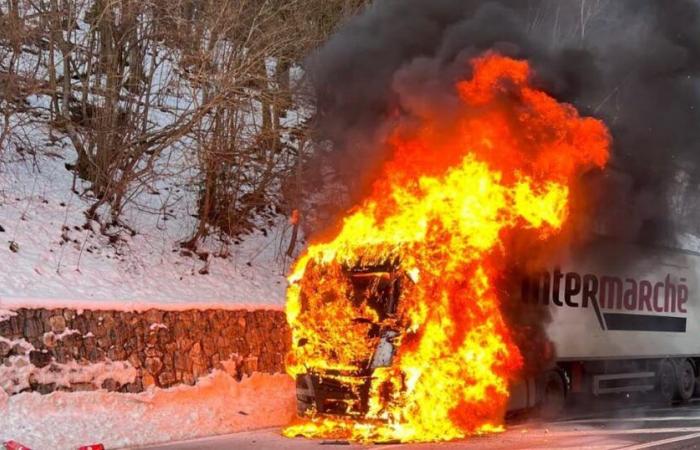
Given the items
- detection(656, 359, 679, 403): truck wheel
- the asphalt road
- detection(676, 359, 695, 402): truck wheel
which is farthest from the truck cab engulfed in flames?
detection(676, 359, 695, 402): truck wheel

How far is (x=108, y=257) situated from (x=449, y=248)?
6.70 metres

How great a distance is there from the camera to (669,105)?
13984 mm

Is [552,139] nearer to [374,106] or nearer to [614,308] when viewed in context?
[374,106]

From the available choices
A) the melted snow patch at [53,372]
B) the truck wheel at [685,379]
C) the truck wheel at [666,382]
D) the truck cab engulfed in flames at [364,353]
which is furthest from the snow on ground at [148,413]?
the truck wheel at [685,379]

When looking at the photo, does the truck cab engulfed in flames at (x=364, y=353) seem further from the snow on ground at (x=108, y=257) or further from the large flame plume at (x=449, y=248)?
the snow on ground at (x=108, y=257)

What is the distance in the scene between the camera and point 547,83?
455 inches

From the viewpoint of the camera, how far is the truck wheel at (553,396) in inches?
489

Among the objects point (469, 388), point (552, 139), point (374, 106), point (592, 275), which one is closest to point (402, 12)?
point (374, 106)

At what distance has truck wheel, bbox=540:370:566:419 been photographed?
12.4 metres

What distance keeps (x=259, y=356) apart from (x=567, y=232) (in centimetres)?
505

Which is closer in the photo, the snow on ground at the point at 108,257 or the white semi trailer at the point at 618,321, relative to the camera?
the snow on ground at the point at 108,257

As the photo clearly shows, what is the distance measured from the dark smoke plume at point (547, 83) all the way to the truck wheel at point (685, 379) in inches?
110

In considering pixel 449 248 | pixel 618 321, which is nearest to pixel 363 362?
pixel 449 248

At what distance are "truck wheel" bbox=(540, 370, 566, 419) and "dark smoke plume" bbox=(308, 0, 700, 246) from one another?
2.55 m
